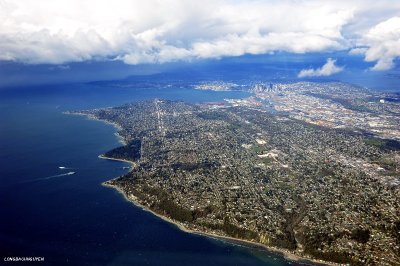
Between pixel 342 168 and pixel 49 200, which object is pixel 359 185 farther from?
pixel 49 200

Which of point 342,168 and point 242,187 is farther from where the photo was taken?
point 342,168

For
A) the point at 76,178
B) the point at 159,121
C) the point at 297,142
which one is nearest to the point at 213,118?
the point at 159,121

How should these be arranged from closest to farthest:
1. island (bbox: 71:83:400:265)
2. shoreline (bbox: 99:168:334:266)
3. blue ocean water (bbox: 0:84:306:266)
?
shoreline (bbox: 99:168:334:266) → blue ocean water (bbox: 0:84:306:266) → island (bbox: 71:83:400:265)

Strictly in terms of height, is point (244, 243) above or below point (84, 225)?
below

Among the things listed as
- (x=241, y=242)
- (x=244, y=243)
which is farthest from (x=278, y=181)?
(x=244, y=243)

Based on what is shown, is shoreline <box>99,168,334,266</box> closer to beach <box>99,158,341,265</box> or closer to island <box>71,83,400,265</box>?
beach <box>99,158,341,265</box>

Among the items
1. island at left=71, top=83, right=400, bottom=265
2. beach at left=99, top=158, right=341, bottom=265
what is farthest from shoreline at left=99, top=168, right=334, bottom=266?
island at left=71, top=83, right=400, bottom=265

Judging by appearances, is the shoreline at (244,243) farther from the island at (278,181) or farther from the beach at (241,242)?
the island at (278,181)

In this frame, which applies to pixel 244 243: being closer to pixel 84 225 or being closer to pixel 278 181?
pixel 278 181

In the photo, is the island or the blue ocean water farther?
the island
